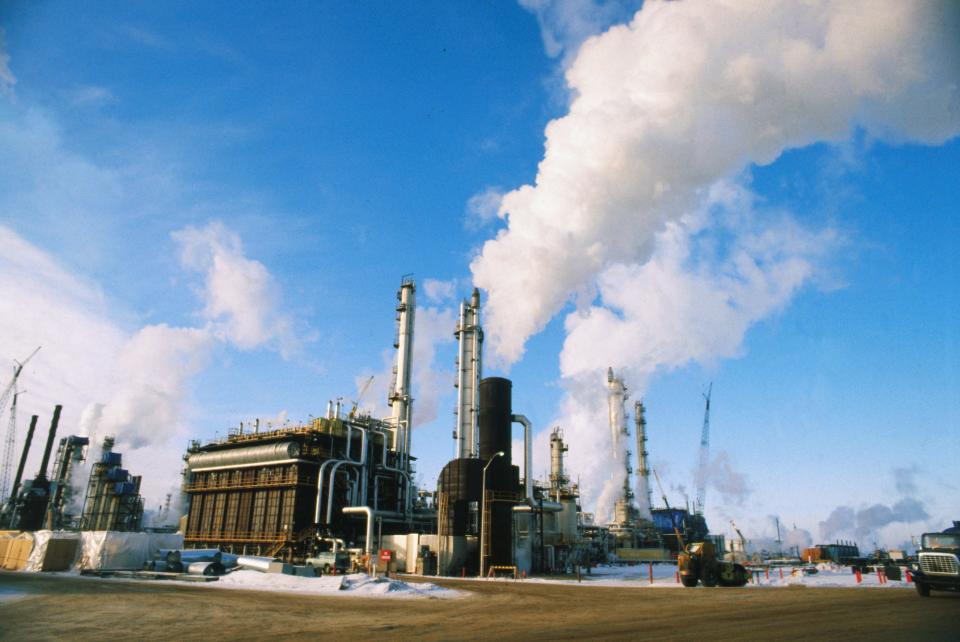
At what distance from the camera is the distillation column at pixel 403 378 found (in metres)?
72.6

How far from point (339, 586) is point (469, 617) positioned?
13948 millimetres

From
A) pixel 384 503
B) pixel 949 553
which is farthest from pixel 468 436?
pixel 949 553

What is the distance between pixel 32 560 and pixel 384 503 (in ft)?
116

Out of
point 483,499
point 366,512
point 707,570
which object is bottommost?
point 707,570

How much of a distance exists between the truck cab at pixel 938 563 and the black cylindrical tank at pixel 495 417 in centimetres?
3451

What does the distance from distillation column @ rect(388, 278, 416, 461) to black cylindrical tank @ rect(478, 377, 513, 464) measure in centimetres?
1871

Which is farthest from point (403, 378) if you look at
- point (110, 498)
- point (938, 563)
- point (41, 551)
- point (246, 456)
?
point (938, 563)

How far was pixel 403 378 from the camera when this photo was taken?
7431 cm

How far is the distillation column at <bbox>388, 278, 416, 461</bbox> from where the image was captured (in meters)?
72.6

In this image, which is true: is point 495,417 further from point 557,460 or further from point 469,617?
point 557,460

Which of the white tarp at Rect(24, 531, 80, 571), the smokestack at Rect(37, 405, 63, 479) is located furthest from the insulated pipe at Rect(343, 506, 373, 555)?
the smokestack at Rect(37, 405, 63, 479)

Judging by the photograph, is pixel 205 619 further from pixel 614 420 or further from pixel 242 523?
pixel 614 420

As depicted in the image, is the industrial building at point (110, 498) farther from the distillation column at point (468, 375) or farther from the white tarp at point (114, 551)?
the distillation column at point (468, 375)

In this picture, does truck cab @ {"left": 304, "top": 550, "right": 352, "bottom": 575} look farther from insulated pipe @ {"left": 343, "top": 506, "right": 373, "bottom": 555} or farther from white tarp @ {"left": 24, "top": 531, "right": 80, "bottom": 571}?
white tarp @ {"left": 24, "top": 531, "right": 80, "bottom": 571}
